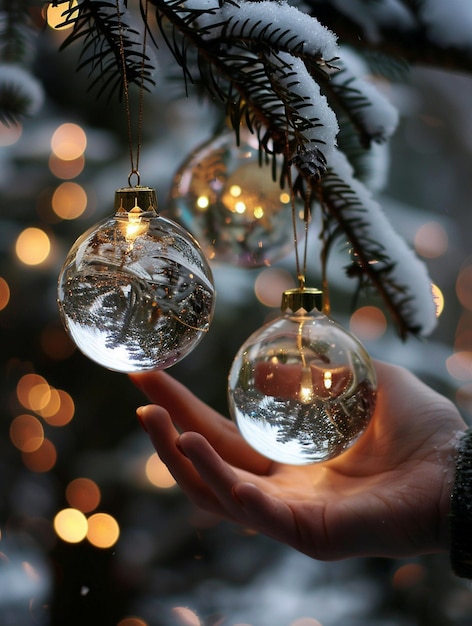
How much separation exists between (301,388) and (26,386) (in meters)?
1.25

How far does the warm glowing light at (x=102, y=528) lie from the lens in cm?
153

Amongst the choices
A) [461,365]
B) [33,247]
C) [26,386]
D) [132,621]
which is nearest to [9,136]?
[33,247]

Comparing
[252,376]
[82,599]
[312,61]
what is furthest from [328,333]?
[82,599]

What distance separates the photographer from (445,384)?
5.02 feet

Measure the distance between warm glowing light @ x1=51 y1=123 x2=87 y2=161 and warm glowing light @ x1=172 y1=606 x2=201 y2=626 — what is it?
93cm

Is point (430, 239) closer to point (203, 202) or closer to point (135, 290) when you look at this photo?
point (203, 202)

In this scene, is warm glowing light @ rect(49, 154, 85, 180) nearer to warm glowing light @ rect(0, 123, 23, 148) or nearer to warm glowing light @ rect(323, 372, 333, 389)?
warm glowing light @ rect(0, 123, 23, 148)

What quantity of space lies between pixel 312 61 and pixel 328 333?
208 millimetres

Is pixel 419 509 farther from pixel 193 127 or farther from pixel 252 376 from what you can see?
pixel 193 127

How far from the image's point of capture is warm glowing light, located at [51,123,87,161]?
1.43m

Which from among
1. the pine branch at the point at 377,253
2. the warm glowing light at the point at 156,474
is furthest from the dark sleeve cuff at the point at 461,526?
the warm glowing light at the point at 156,474

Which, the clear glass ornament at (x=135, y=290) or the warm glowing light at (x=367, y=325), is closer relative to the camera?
the clear glass ornament at (x=135, y=290)

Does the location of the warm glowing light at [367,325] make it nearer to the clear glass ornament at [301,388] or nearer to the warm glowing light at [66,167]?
the warm glowing light at [66,167]

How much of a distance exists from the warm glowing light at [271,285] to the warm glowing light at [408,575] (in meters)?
0.62
